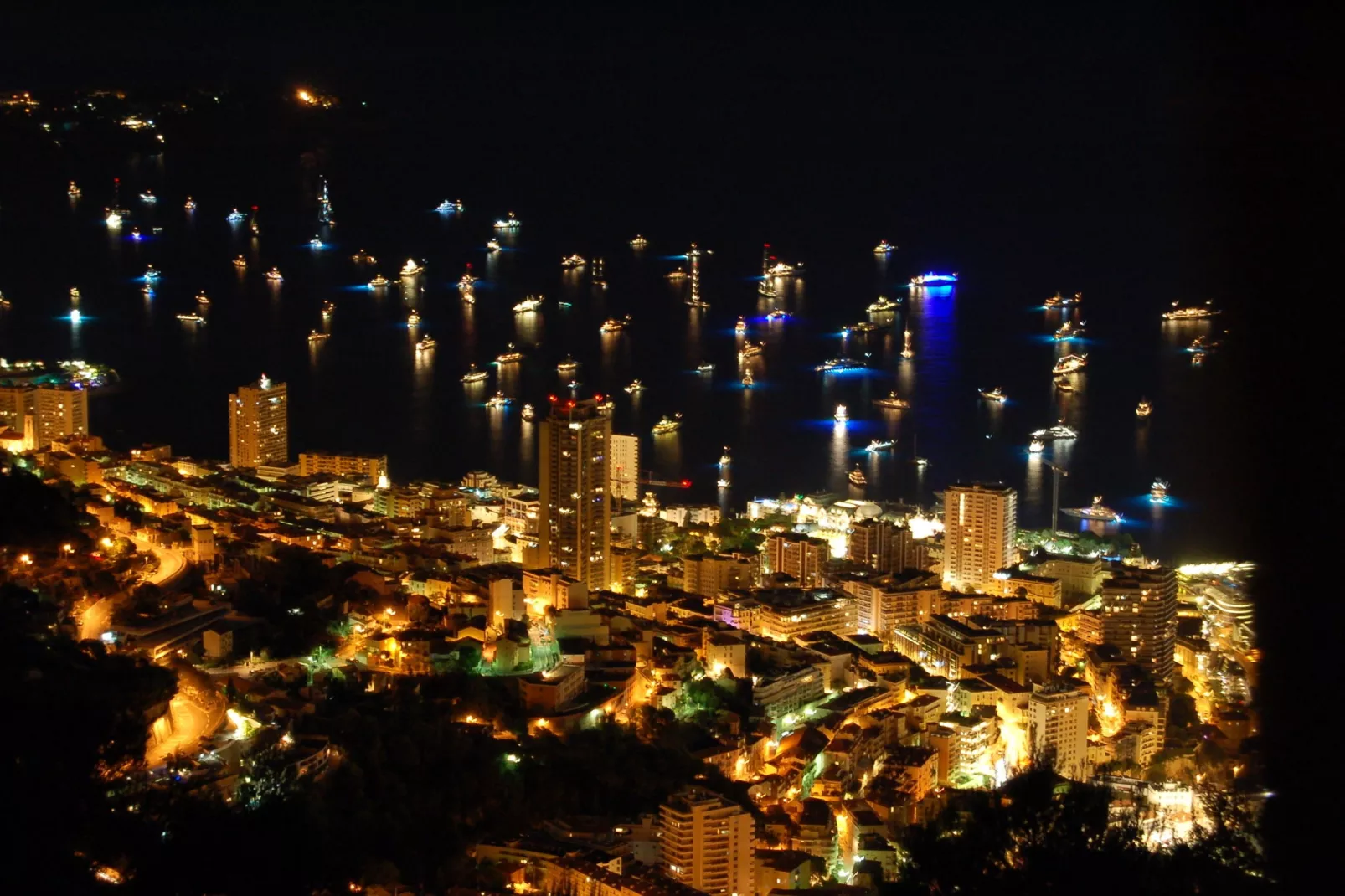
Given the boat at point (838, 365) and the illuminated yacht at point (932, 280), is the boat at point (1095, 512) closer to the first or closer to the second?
the boat at point (838, 365)

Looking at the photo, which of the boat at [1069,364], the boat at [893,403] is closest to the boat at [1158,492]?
the boat at [893,403]

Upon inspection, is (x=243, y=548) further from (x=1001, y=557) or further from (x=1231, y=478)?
(x=1231, y=478)

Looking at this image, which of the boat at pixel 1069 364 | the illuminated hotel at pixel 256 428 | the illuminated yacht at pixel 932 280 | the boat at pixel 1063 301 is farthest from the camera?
the illuminated yacht at pixel 932 280

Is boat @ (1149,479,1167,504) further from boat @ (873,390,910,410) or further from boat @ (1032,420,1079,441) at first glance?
boat @ (873,390,910,410)

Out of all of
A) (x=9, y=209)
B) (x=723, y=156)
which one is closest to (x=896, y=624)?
(x=9, y=209)

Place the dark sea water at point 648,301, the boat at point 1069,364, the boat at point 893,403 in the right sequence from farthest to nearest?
the boat at point 1069,364 → the boat at point 893,403 → the dark sea water at point 648,301

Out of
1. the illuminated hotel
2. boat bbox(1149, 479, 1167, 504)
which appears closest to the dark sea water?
boat bbox(1149, 479, 1167, 504)

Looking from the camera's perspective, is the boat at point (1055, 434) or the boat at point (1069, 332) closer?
the boat at point (1055, 434)

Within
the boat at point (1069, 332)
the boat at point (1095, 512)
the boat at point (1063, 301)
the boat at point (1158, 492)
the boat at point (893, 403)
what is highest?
the boat at point (1063, 301)
